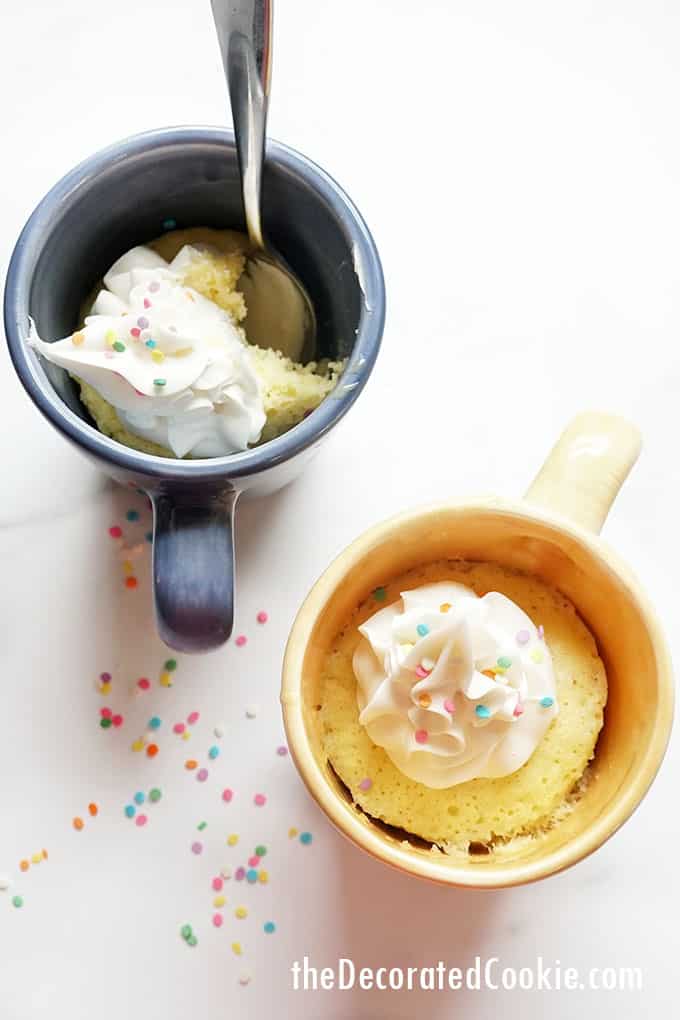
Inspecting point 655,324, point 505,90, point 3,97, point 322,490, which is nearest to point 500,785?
point 322,490

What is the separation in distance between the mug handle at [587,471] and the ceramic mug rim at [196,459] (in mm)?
161

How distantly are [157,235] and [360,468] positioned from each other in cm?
26

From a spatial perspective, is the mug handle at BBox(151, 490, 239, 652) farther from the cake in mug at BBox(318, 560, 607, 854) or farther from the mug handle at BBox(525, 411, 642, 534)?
the mug handle at BBox(525, 411, 642, 534)

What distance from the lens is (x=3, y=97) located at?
104 centimetres

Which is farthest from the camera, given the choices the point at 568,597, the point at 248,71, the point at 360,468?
the point at 360,468

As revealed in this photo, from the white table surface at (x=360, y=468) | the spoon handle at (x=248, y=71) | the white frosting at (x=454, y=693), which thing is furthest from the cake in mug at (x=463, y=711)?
the spoon handle at (x=248, y=71)

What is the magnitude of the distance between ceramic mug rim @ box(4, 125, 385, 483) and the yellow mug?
9cm

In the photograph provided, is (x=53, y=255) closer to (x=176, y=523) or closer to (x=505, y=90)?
(x=176, y=523)

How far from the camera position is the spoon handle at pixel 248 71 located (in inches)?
29.1

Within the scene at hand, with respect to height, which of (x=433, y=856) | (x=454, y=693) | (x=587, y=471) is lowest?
(x=433, y=856)

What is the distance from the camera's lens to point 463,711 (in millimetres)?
828

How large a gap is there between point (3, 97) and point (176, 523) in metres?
0.48

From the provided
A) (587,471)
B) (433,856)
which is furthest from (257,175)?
(433,856)

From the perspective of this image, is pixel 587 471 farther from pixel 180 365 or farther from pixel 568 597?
pixel 180 365
